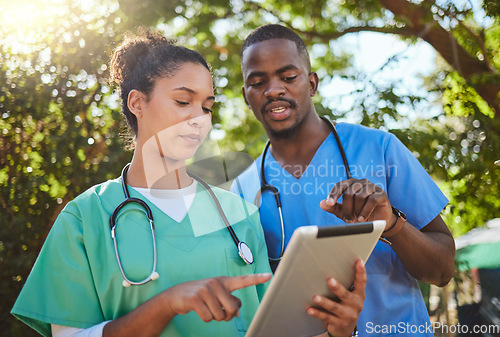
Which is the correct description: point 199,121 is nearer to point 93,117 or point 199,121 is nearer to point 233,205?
point 233,205

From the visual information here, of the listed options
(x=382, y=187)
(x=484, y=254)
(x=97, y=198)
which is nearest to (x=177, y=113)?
(x=97, y=198)

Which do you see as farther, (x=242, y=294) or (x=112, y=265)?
(x=242, y=294)

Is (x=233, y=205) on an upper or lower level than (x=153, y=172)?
lower

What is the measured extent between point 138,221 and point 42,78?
1959 mm

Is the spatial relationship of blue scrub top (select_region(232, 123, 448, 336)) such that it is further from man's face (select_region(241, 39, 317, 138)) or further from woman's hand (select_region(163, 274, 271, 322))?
woman's hand (select_region(163, 274, 271, 322))

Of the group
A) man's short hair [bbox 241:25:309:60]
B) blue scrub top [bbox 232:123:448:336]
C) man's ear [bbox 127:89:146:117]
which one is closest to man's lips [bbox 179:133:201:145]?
man's ear [bbox 127:89:146:117]

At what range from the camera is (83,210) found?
1532 mm

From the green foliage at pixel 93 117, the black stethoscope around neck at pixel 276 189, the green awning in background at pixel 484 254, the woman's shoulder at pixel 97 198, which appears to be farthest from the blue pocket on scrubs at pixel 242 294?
the green awning in background at pixel 484 254

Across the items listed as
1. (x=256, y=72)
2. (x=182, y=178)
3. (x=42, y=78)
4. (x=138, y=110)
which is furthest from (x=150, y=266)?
(x=42, y=78)

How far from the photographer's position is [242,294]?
1615 mm

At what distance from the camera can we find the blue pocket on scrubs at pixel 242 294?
159 centimetres

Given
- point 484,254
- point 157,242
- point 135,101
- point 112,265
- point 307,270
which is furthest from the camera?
point 484,254

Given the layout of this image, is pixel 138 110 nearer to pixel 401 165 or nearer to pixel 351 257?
pixel 351 257

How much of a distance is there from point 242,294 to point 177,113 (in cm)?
66
